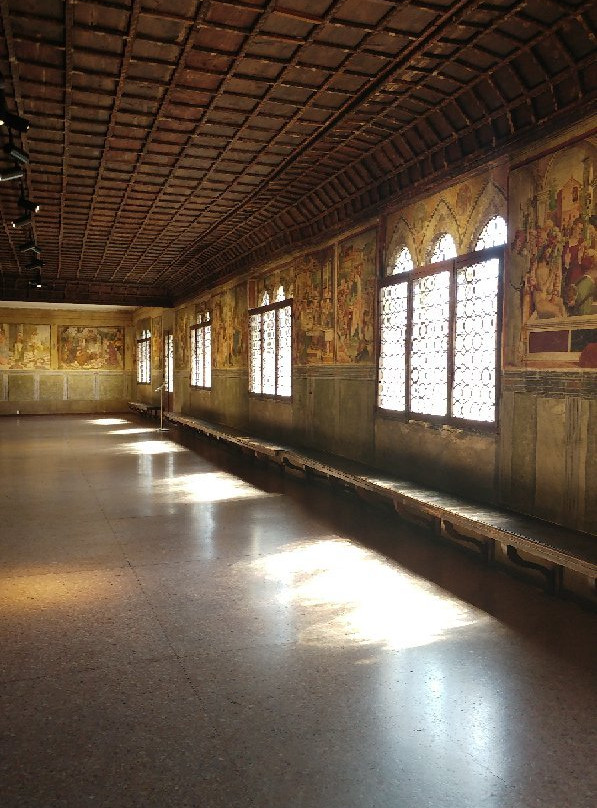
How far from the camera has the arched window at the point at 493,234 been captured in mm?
6730

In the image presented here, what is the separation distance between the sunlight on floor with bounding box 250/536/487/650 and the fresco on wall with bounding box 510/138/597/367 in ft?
7.92

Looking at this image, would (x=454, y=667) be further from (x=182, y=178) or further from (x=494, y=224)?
(x=182, y=178)

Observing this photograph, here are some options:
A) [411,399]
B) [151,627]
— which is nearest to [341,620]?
[151,627]

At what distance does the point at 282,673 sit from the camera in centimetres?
385

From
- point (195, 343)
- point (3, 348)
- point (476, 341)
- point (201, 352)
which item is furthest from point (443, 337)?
point (3, 348)

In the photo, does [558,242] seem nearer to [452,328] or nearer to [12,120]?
[452,328]

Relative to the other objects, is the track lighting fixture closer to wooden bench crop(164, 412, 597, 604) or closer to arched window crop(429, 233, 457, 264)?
wooden bench crop(164, 412, 597, 604)

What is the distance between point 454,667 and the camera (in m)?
3.95

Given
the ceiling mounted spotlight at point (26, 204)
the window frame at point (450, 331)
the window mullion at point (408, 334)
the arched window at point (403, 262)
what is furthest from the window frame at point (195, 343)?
the window mullion at point (408, 334)

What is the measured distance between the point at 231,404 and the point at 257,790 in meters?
13.4

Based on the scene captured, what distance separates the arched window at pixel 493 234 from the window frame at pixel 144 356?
66.1 ft

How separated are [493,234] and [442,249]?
0.91 m

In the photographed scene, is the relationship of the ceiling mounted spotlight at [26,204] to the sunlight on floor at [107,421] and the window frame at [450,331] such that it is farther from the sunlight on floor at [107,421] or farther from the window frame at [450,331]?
the sunlight on floor at [107,421]

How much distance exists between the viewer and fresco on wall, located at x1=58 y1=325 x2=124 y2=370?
26891 mm
